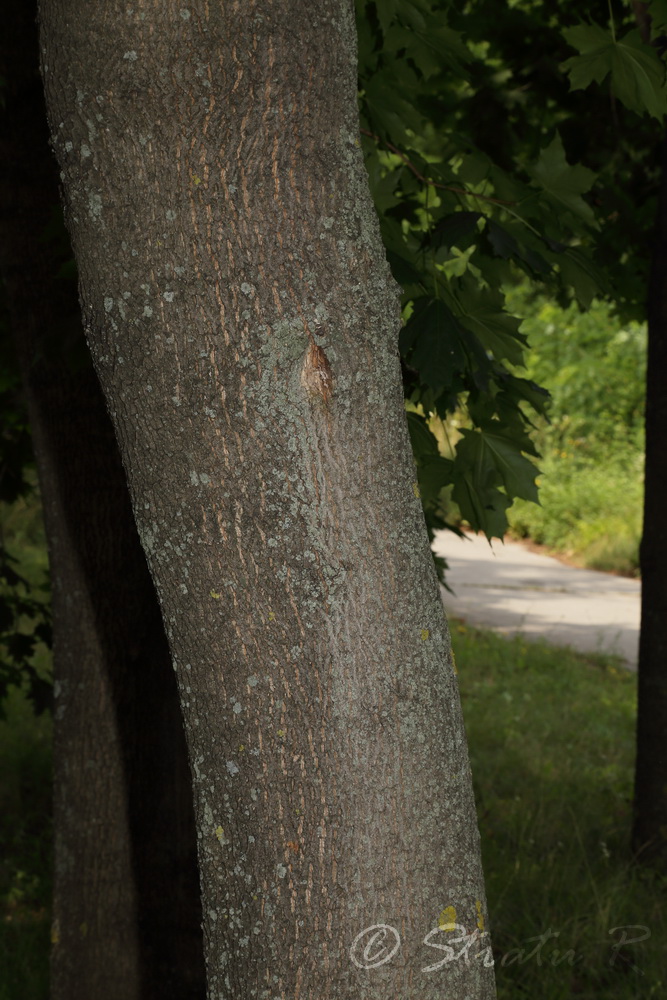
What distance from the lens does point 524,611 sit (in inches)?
364

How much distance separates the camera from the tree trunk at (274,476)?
1.26 m

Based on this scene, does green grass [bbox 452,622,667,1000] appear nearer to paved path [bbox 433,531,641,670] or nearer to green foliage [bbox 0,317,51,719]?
paved path [bbox 433,531,641,670]

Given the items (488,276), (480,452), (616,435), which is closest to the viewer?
(480,452)

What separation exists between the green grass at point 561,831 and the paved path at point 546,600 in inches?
43.2

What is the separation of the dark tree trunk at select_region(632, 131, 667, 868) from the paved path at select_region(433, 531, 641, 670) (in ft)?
10.9

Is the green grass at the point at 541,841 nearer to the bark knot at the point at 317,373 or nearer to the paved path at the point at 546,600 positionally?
the paved path at the point at 546,600

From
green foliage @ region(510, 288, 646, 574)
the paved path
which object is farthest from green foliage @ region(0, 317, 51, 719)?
green foliage @ region(510, 288, 646, 574)

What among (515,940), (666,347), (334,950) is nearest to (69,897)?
(515,940)

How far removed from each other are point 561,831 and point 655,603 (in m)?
1.10

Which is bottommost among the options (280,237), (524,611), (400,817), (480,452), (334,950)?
(524,611)

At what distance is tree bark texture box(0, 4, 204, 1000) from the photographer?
2631 mm

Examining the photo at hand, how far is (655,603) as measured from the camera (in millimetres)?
3719

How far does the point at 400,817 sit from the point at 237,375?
2.07ft

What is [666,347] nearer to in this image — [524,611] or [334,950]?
[334,950]
